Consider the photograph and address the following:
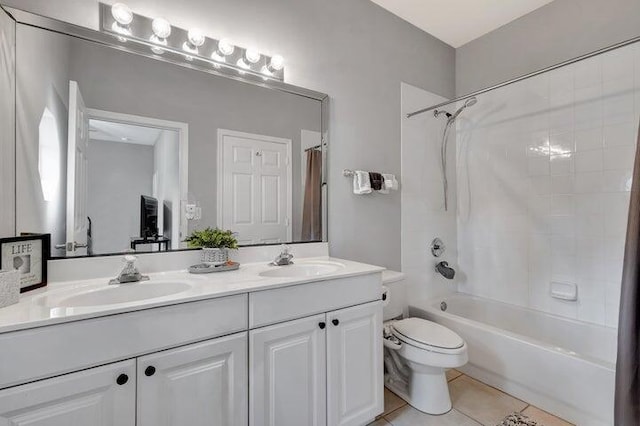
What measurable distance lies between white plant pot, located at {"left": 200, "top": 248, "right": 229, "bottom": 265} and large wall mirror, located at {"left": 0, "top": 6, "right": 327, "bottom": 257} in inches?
6.2

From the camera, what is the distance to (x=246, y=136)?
1743 mm

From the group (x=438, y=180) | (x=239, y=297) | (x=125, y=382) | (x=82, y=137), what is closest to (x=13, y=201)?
(x=82, y=137)

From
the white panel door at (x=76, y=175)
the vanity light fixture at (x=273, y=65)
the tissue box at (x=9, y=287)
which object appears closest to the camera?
the tissue box at (x=9, y=287)

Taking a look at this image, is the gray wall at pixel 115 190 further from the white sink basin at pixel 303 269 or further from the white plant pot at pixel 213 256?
the white sink basin at pixel 303 269

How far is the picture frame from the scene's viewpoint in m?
1.02

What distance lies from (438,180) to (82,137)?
2.55 m

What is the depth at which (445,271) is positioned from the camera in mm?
2586

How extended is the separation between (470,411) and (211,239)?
1.78 m

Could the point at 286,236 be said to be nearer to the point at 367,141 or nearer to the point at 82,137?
the point at 367,141

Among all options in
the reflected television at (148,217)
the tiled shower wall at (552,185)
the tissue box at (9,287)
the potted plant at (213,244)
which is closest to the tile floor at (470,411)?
the tiled shower wall at (552,185)

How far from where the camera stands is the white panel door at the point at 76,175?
1.27 m

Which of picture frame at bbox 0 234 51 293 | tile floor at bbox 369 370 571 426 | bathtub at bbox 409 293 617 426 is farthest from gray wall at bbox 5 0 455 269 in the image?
picture frame at bbox 0 234 51 293

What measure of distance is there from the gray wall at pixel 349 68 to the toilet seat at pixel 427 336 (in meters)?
0.52

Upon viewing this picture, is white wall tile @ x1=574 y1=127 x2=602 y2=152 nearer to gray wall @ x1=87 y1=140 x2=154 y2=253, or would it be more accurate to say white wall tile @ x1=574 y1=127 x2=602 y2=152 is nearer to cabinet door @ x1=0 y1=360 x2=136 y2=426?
gray wall @ x1=87 y1=140 x2=154 y2=253
